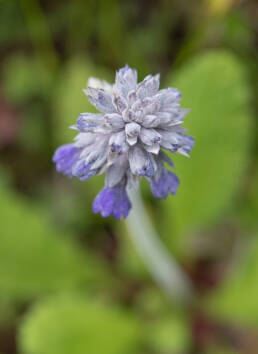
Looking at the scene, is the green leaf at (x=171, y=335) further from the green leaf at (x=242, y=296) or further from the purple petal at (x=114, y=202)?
the purple petal at (x=114, y=202)

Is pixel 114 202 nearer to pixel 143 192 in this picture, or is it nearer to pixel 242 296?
pixel 242 296

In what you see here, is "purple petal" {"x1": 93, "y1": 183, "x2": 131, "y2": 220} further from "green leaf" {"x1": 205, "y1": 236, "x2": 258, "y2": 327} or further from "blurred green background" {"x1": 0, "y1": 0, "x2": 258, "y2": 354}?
"green leaf" {"x1": 205, "y1": 236, "x2": 258, "y2": 327}

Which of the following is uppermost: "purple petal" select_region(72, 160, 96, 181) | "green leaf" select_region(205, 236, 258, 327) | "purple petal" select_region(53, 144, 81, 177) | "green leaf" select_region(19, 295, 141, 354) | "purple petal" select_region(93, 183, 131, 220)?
"purple petal" select_region(53, 144, 81, 177)

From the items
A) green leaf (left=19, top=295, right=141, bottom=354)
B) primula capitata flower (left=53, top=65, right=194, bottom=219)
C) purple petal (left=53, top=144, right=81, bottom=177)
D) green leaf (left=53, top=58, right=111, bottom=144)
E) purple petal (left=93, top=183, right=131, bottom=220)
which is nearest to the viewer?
primula capitata flower (left=53, top=65, right=194, bottom=219)

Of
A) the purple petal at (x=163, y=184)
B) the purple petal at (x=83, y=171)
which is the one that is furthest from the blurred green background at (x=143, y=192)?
the purple petal at (x=83, y=171)

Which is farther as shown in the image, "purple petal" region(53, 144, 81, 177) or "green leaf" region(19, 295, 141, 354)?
"green leaf" region(19, 295, 141, 354)

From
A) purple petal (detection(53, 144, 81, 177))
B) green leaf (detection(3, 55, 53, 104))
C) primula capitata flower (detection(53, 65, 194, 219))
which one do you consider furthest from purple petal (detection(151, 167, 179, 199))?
green leaf (detection(3, 55, 53, 104))

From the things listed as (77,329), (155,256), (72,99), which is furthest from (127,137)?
(72,99)
